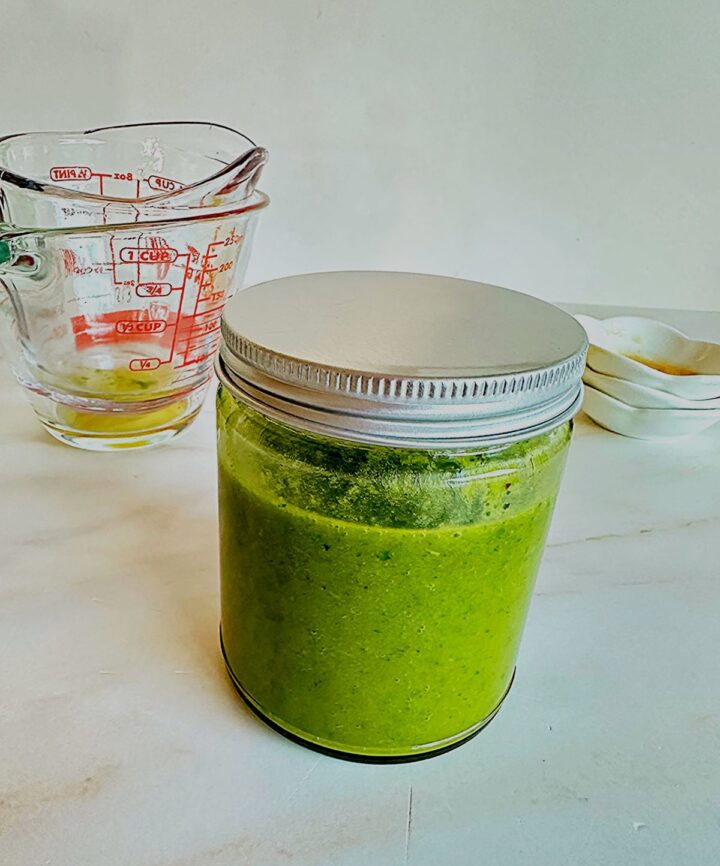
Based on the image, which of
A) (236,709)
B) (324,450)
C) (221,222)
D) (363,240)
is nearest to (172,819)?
(236,709)

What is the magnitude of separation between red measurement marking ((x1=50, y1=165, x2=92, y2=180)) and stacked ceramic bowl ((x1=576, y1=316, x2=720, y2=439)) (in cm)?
56

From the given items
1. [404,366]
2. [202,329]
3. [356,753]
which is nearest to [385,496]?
[404,366]

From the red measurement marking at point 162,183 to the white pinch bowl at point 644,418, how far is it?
49 centimetres

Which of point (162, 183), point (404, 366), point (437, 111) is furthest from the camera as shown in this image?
point (437, 111)

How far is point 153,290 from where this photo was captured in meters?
0.76

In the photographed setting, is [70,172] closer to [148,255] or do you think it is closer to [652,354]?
[148,255]

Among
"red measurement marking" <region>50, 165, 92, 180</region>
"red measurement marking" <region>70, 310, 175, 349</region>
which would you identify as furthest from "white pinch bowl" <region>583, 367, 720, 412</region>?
"red measurement marking" <region>50, 165, 92, 180</region>

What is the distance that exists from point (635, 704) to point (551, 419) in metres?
0.22

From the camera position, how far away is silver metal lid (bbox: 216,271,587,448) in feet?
1.08

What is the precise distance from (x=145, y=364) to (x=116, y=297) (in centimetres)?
9

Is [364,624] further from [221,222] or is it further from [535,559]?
[221,222]

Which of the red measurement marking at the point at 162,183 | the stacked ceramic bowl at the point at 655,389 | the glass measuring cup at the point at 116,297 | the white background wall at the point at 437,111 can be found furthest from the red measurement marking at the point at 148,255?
the stacked ceramic bowl at the point at 655,389

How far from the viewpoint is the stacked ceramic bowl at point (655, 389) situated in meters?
0.77

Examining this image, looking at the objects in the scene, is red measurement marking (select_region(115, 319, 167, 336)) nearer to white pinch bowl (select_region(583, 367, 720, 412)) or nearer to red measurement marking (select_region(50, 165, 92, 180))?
red measurement marking (select_region(50, 165, 92, 180))
